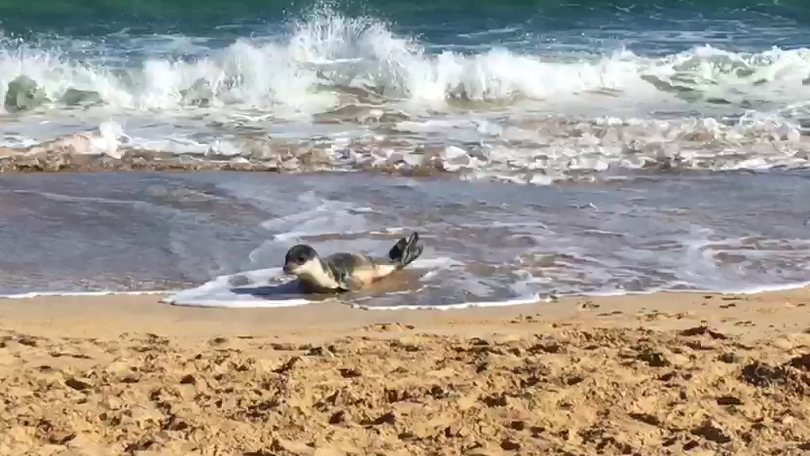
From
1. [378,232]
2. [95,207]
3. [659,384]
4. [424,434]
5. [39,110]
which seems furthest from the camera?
[39,110]

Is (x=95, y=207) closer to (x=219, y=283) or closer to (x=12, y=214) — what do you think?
(x=12, y=214)

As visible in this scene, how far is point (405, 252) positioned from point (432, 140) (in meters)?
4.48

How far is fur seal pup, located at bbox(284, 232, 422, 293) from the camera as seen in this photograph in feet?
19.7

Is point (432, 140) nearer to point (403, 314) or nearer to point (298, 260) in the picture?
point (298, 260)

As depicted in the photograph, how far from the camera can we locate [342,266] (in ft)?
20.3

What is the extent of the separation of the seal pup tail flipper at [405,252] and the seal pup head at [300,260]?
0.56m

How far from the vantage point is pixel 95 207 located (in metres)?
8.07

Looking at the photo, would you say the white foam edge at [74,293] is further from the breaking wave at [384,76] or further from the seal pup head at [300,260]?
the breaking wave at [384,76]

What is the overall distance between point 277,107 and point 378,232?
5.70 metres

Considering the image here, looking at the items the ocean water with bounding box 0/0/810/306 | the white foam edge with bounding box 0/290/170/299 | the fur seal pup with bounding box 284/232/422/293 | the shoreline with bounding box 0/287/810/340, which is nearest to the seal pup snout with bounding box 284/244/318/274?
the fur seal pup with bounding box 284/232/422/293

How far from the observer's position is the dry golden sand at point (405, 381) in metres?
3.97

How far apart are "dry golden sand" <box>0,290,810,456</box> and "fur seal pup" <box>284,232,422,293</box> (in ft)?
0.87

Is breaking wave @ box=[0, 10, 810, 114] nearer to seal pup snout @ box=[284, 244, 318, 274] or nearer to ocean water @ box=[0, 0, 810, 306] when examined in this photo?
ocean water @ box=[0, 0, 810, 306]

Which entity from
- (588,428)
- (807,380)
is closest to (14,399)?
(588,428)
